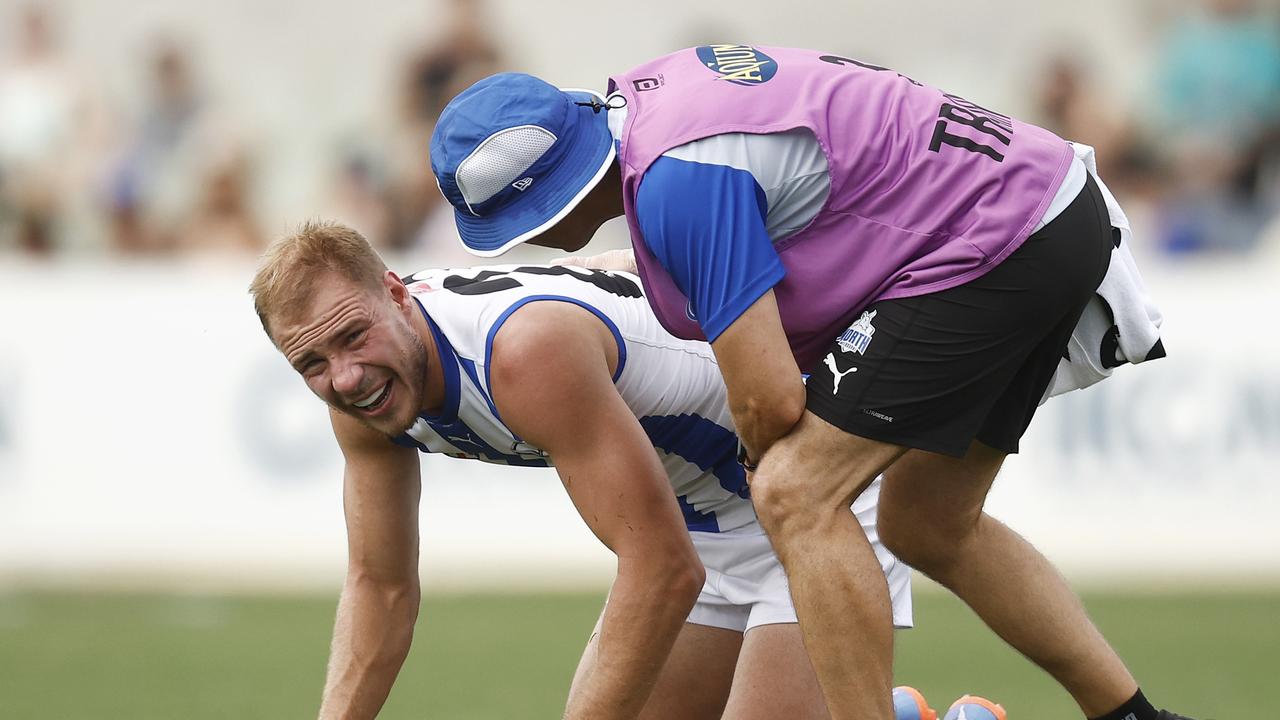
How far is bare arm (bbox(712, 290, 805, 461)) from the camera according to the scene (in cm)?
420

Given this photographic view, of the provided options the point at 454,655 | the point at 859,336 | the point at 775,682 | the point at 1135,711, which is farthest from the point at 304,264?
the point at 454,655

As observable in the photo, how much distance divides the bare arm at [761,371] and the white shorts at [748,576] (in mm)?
1034

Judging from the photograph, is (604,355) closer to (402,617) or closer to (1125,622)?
(402,617)

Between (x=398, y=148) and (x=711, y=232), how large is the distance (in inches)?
383

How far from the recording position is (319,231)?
176 inches

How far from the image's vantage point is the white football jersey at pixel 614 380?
4562 mm

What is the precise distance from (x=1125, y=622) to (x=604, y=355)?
570 cm

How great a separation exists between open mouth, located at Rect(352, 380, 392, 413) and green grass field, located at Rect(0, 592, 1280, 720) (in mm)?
2881

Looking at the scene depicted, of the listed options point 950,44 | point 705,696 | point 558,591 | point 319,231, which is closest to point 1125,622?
point 558,591

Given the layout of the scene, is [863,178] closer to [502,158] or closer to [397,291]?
[502,158]

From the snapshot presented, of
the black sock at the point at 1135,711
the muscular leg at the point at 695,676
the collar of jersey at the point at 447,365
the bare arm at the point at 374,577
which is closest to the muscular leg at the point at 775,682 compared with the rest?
the muscular leg at the point at 695,676

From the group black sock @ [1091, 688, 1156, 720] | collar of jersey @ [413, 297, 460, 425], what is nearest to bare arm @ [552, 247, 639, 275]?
collar of jersey @ [413, 297, 460, 425]

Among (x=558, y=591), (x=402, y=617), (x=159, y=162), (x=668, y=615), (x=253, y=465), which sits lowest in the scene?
(x=558, y=591)

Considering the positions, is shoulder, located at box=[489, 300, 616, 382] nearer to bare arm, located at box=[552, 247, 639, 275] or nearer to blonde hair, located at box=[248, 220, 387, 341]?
blonde hair, located at box=[248, 220, 387, 341]
